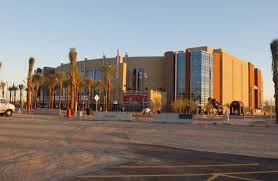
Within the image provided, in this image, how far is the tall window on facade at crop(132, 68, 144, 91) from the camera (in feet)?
411

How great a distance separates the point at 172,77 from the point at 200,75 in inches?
393

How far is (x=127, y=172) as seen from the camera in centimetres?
902

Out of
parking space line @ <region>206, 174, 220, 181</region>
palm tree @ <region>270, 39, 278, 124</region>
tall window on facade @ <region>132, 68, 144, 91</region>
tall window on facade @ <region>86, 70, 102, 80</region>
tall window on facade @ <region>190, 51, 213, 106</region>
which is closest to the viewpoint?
parking space line @ <region>206, 174, 220, 181</region>

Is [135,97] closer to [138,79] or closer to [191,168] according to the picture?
[138,79]

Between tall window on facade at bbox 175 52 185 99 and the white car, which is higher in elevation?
tall window on facade at bbox 175 52 185 99

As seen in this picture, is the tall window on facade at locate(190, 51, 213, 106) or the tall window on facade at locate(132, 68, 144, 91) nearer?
the tall window on facade at locate(190, 51, 213, 106)

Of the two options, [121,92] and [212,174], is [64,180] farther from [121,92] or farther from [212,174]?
[121,92]

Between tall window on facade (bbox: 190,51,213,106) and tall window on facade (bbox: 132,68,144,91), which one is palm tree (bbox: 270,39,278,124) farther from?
tall window on facade (bbox: 132,68,144,91)

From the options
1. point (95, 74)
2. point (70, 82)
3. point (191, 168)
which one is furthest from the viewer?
point (95, 74)

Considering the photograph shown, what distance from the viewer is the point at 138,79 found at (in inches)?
4938

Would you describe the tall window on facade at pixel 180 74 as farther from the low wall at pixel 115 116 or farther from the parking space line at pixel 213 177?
the parking space line at pixel 213 177

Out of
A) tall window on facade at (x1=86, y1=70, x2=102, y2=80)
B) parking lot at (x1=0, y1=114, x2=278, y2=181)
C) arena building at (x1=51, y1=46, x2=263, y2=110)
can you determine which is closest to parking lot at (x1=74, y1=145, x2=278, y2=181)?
parking lot at (x1=0, y1=114, x2=278, y2=181)

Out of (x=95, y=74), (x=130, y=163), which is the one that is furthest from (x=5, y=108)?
(x=95, y=74)

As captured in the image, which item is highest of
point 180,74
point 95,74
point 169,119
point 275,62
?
point 95,74
